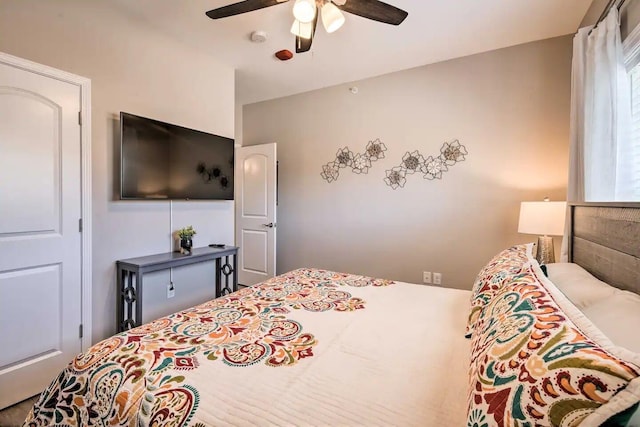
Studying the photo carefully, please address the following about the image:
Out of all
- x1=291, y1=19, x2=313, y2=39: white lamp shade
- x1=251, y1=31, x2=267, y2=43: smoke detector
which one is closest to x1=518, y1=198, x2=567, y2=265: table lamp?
x1=291, y1=19, x2=313, y2=39: white lamp shade

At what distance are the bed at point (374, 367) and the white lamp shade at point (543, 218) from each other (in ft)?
2.63

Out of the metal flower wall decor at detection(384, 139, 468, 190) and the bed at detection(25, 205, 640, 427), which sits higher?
the metal flower wall decor at detection(384, 139, 468, 190)

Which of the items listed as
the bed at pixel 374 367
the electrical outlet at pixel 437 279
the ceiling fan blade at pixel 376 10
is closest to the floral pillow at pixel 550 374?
the bed at pixel 374 367

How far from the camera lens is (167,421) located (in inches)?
31.4

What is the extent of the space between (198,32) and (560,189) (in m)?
3.45

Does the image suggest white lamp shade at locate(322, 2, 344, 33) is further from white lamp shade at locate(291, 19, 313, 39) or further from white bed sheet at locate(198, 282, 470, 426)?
white bed sheet at locate(198, 282, 470, 426)

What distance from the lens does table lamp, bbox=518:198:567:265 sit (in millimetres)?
2260

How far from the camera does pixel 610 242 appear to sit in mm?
1340

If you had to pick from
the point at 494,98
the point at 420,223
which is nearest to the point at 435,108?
the point at 494,98

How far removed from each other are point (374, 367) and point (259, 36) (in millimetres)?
2684

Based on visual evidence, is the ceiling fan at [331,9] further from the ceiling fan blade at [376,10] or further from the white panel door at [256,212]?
the white panel door at [256,212]

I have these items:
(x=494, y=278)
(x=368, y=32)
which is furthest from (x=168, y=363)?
(x=368, y=32)

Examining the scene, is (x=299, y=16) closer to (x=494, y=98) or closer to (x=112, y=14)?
(x=112, y=14)

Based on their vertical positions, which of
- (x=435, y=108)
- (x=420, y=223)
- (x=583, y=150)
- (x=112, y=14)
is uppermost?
(x=112, y=14)
